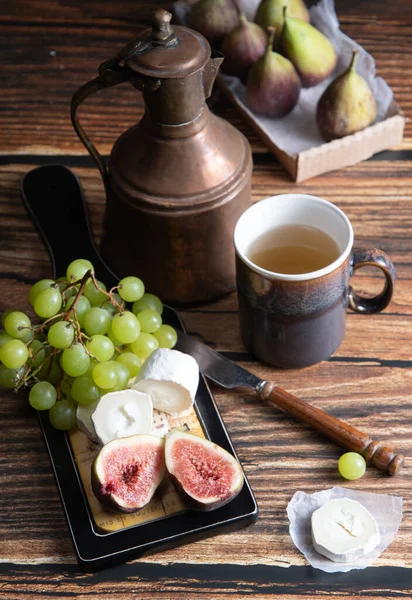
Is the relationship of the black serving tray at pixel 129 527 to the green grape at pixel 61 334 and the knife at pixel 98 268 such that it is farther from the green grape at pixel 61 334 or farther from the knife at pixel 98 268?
the green grape at pixel 61 334

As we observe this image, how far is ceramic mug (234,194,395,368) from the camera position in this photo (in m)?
0.97

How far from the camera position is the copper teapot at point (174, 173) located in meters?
0.96

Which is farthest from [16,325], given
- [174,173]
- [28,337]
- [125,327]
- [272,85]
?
[272,85]

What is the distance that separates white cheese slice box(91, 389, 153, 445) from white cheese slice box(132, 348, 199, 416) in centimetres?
2

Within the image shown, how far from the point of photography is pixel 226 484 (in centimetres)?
92

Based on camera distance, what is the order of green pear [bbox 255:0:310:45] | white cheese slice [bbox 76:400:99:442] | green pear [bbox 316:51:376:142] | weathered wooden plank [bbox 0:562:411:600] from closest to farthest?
weathered wooden plank [bbox 0:562:411:600]
white cheese slice [bbox 76:400:99:442]
green pear [bbox 316:51:376:142]
green pear [bbox 255:0:310:45]

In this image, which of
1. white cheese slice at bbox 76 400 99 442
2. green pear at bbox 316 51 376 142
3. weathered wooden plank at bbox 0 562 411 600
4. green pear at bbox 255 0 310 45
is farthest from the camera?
green pear at bbox 255 0 310 45

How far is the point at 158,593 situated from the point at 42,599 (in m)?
0.12

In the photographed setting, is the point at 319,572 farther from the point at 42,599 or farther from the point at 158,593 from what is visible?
the point at 42,599

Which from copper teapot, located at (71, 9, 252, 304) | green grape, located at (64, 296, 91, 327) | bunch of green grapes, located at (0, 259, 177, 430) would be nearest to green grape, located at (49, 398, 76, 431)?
bunch of green grapes, located at (0, 259, 177, 430)

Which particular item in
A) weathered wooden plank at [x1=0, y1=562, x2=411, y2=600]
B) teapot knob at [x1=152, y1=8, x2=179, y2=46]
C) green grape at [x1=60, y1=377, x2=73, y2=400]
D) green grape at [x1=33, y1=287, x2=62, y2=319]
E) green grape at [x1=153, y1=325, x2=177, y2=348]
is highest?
teapot knob at [x1=152, y1=8, x2=179, y2=46]

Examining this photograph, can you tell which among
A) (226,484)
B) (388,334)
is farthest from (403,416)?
(226,484)

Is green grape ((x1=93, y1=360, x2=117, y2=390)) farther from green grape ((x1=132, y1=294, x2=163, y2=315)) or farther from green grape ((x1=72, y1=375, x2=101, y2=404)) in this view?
green grape ((x1=132, y1=294, x2=163, y2=315))

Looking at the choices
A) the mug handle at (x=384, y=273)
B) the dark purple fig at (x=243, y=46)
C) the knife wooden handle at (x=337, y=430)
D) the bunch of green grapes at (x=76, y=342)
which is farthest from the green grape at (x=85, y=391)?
the dark purple fig at (x=243, y=46)
